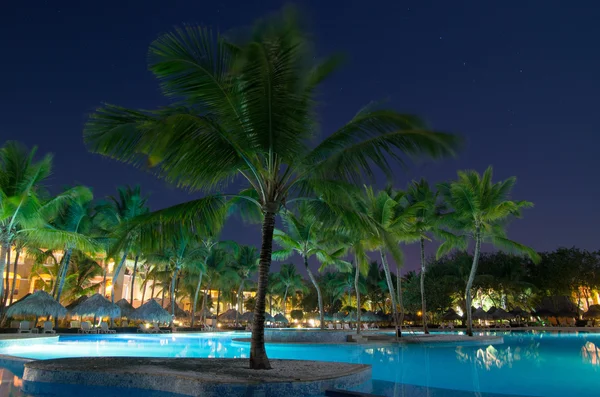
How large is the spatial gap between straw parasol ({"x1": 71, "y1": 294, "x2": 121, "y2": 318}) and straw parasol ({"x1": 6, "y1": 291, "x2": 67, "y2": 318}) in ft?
7.67

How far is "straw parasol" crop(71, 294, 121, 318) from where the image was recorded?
80.1 feet

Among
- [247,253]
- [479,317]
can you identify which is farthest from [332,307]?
[479,317]

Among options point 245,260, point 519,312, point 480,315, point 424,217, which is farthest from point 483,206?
point 245,260

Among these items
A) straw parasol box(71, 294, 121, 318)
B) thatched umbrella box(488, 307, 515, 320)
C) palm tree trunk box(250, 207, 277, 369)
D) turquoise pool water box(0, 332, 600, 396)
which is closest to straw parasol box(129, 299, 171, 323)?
straw parasol box(71, 294, 121, 318)

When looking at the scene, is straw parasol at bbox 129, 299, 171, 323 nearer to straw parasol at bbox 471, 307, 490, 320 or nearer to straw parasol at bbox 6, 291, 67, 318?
straw parasol at bbox 6, 291, 67, 318

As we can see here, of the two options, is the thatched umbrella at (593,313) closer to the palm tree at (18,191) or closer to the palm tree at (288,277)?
the palm tree at (288,277)

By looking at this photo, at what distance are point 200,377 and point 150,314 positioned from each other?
920 inches

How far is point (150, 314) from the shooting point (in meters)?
28.0

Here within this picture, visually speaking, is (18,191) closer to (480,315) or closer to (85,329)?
(85,329)

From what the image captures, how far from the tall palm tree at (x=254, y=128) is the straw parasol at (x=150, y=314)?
72.4ft

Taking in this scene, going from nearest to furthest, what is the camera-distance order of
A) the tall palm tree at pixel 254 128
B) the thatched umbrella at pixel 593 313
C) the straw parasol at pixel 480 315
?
the tall palm tree at pixel 254 128 → the straw parasol at pixel 480 315 → the thatched umbrella at pixel 593 313

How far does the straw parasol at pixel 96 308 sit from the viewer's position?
24422mm

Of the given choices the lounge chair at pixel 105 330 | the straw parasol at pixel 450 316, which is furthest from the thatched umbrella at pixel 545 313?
the lounge chair at pixel 105 330

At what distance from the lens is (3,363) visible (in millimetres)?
9805
